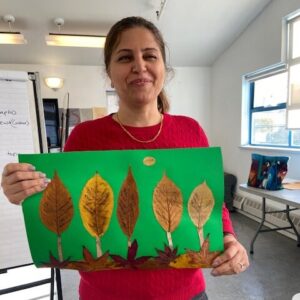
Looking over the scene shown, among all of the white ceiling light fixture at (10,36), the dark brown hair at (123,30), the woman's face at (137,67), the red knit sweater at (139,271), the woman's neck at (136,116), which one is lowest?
the red knit sweater at (139,271)

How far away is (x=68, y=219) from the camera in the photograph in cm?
57

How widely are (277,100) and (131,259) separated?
12.1 feet

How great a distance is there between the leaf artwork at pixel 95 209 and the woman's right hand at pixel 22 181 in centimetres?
9

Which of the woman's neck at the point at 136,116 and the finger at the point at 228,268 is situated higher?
the woman's neck at the point at 136,116

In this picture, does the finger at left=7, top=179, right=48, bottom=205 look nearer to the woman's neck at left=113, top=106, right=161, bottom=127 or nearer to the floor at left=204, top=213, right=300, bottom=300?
the woman's neck at left=113, top=106, right=161, bottom=127

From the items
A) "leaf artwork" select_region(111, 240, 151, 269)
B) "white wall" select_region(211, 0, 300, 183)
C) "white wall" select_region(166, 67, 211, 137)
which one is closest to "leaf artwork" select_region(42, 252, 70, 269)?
"leaf artwork" select_region(111, 240, 151, 269)

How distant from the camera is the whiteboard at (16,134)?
4.88ft


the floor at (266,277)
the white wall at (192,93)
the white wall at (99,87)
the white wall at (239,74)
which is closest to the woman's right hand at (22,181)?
the floor at (266,277)

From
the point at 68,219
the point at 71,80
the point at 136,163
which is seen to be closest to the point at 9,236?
the point at 68,219

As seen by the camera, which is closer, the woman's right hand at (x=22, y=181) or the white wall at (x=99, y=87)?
the woman's right hand at (x=22, y=181)

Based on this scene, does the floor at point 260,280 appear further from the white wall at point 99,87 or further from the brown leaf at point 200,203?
the white wall at point 99,87

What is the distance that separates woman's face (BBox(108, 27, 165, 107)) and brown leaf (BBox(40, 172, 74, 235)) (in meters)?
0.30

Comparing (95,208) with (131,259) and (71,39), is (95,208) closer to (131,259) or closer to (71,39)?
(131,259)

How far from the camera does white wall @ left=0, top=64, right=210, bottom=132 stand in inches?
177
